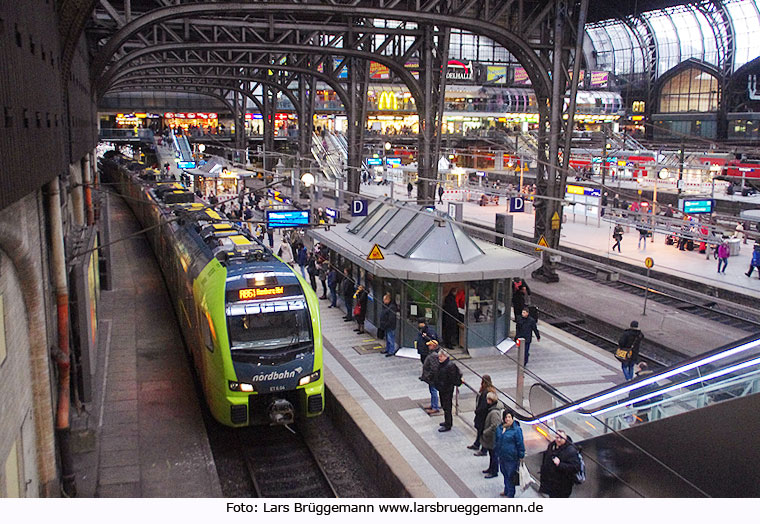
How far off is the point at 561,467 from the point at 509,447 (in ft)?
3.15

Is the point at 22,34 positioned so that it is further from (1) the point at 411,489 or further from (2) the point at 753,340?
(2) the point at 753,340

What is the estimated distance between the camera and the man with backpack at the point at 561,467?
25.9ft

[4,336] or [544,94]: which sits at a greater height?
[544,94]

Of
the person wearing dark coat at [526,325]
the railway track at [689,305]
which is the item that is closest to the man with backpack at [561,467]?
the person wearing dark coat at [526,325]

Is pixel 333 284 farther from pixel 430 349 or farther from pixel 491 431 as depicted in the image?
pixel 491 431

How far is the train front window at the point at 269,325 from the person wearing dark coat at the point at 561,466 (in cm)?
456

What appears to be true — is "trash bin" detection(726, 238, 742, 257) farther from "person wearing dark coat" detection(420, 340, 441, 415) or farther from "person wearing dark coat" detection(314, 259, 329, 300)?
"person wearing dark coat" detection(420, 340, 441, 415)

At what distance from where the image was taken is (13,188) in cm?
615

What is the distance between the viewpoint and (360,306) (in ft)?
55.0

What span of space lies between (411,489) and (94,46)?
74.0ft

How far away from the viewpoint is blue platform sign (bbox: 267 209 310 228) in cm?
2322

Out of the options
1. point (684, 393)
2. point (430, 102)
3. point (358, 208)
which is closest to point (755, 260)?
point (430, 102)

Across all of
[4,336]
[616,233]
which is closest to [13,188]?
[4,336]

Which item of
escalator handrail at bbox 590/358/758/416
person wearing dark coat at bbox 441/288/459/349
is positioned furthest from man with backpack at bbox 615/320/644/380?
escalator handrail at bbox 590/358/758/416
